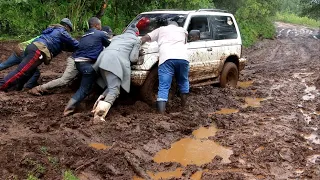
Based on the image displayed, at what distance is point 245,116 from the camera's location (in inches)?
301

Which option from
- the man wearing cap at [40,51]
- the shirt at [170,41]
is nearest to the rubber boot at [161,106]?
the shirt at [170,41]

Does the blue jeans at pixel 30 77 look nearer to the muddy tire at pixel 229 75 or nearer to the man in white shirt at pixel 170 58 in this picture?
the man in white shirt at pixel 170 58

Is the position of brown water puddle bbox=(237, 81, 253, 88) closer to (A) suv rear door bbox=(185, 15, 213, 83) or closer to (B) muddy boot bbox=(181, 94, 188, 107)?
(A) suv rear door bbox=(185, 15, 213, 83)

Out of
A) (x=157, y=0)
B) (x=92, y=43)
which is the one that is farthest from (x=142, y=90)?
(x=157, y=0)

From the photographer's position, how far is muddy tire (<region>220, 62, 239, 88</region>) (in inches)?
377

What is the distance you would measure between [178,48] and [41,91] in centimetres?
264

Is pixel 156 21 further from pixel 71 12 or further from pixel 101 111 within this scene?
pixel 71 12

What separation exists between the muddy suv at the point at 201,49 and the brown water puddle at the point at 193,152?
5.26 feet

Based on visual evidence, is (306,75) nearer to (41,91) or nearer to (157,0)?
(157,0)

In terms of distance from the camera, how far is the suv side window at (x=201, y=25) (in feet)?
27.9

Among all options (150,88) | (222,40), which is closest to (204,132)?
(150,88)

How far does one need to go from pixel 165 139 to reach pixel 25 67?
3.12 metres

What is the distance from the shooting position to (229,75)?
10.0m

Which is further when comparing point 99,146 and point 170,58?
point 170,58
